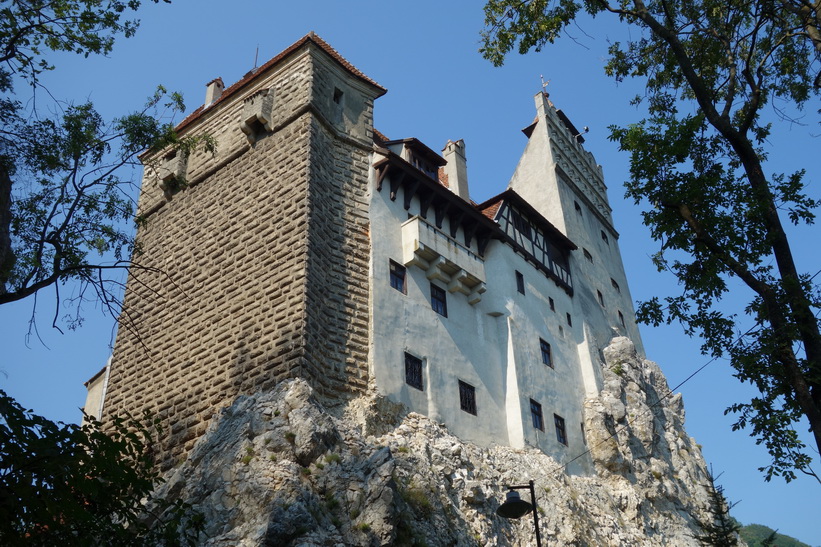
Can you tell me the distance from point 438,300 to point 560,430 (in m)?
5.70

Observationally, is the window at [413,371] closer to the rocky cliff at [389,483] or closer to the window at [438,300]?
the rocky cliff at [389,483]

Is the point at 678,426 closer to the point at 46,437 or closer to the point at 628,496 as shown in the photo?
the point at 628,496

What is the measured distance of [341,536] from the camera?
45.2ft

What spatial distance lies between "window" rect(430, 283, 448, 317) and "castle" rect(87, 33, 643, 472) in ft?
0.19

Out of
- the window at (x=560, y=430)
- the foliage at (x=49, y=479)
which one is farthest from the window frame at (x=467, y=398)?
the foliage at (x=49, y=479)

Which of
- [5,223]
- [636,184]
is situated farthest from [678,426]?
[5,223]

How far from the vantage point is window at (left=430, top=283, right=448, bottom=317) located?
70.3ft

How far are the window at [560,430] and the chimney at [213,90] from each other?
45.7ft

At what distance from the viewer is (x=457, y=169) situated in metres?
26.7

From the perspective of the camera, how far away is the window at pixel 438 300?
21433 mm

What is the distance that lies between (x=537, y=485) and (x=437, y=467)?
3.73 metres

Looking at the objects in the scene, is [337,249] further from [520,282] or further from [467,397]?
[520,282]

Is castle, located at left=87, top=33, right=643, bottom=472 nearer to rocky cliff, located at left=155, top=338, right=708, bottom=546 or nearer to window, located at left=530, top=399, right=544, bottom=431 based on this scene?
window, located at left=530, top=399, right=544, bottom=431

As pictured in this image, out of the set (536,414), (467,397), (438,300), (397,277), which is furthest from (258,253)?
(536,414)
